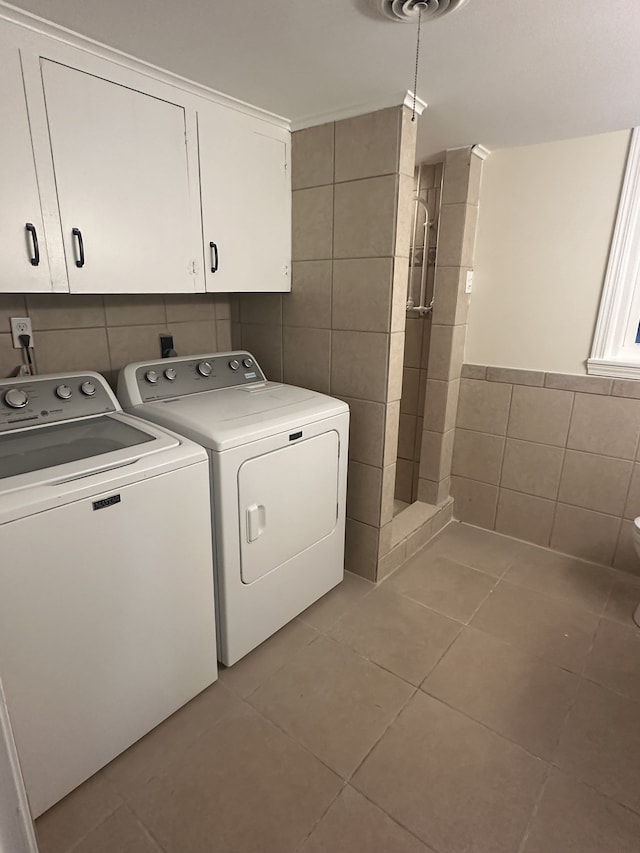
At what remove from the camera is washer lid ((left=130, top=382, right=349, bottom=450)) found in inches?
62.0

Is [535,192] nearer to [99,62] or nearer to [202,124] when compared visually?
[202,124]

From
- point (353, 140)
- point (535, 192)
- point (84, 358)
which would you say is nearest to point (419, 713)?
point (84, 358)

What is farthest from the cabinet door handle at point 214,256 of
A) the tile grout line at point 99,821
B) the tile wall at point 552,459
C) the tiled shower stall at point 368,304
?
the tile grout line at point 99,821

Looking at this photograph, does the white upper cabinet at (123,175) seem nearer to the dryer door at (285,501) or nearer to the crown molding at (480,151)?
the dryer door at (285,501)

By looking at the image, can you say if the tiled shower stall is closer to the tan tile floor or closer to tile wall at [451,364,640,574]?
tile wall at [451,364,640,574]

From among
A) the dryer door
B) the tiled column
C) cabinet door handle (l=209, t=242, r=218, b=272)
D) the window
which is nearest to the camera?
the dryer door

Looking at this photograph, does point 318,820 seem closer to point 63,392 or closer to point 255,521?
point 255,521

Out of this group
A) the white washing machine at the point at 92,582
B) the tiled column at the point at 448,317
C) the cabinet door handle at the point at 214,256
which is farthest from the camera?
the tiled column at the point at 448,317

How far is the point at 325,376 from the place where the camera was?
2.23 metres

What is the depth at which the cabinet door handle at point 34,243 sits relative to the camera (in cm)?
142

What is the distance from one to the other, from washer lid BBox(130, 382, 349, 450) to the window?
131cm

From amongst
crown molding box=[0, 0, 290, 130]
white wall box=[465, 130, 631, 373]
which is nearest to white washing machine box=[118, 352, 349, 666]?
crown molding box=[0, 0, 290, 130]

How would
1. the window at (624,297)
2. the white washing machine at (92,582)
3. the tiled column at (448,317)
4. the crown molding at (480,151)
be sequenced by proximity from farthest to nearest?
1. the tiled column at (448,317)
2. the crown molding at (480,151)
3. the window at (624,297)
4. the white washing machine at (92,582)

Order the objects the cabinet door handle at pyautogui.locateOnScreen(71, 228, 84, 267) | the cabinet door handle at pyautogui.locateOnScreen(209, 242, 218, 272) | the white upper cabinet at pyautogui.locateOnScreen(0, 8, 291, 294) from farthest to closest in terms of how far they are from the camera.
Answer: the cabinet door handle at pyautogui.locateOnScreen(209, 242, 218, 272) → the cabinet door handle at pyautogui.locateOnScreen(71, 228, 84, 267) → the white upper cabinet at pyautogui.locateOnScreen(0, 8, 291, 294)
